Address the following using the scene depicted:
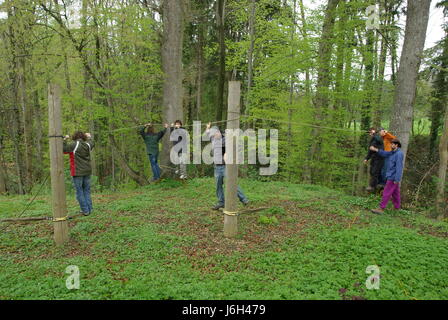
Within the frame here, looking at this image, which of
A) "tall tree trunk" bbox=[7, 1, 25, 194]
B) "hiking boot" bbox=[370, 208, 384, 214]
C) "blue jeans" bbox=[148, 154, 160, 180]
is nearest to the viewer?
"hiking boot" bbox=[370, 208, 384, 214]

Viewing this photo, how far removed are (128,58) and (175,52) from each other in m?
3.31

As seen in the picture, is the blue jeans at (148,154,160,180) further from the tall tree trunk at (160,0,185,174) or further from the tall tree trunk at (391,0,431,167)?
the tall tree trunk at (391,0,431,167)

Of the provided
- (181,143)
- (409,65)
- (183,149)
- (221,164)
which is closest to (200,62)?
(181,143)

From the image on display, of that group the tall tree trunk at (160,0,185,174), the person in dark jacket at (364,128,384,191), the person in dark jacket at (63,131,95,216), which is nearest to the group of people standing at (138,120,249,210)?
the tall tree trunk at (160,0,185,174)

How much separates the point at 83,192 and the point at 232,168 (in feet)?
12.8

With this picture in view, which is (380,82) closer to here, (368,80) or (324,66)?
(368,80)

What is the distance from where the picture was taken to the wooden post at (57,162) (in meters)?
Result: 5.22

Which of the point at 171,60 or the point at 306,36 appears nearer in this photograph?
the point at 171,60

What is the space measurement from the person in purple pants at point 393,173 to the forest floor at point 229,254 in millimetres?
286

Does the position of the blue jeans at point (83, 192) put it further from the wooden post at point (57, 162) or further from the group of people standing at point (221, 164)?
the wooden post at point (57, 162)

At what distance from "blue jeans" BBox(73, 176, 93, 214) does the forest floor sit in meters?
0.39

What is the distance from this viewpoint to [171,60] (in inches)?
386

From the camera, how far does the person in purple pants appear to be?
6.53 metres

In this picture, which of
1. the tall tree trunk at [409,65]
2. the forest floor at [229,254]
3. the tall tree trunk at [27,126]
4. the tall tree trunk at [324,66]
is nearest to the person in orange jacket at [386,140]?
the tall tree trunk at [409,65]
